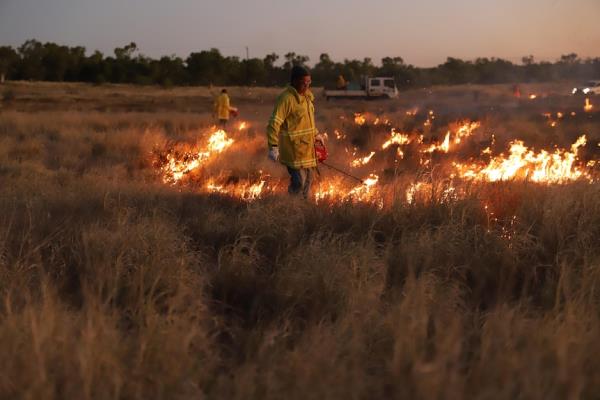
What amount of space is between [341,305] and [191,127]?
1762 centimetres

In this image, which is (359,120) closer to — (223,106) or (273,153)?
(223,106)

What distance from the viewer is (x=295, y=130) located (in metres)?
7.48

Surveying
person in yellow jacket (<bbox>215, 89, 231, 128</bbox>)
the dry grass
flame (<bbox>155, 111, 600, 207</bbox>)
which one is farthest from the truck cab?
the dry grass

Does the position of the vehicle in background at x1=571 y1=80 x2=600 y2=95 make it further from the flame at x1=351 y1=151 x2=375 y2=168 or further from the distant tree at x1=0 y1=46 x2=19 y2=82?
the distant tree at x1=0 y1=46 x2=19 y2=82

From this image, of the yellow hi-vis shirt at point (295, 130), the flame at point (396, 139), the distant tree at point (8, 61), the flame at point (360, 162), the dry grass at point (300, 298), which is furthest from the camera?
the distant tree at point (8, 61)

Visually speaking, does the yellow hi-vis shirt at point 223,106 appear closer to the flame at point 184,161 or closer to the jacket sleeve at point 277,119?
the flame at point 184,161

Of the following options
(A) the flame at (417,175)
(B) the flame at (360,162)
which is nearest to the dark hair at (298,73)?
(A) the flame at (417,175)

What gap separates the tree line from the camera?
8012 centimetres

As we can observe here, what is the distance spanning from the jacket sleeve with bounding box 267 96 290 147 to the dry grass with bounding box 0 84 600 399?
0.69m

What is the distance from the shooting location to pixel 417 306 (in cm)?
367

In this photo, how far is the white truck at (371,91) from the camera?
149ft

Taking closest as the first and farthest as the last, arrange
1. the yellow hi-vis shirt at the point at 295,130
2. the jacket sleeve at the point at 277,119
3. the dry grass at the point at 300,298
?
1. the dry grass at the point at 300,298
2. the jacket sleeve at the point at 277,119
3. the yellow hi-vis shirt at the point at 295,130

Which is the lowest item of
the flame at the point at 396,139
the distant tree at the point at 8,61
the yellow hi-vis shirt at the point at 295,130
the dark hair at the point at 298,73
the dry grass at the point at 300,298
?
the dry grass at the point at 300,298

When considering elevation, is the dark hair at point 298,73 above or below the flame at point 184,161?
above
